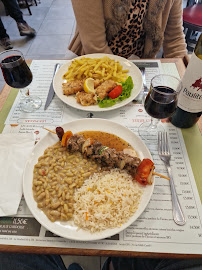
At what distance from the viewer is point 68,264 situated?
2.19m

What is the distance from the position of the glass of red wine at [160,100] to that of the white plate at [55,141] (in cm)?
18

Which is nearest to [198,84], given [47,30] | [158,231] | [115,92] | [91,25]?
[115,92]

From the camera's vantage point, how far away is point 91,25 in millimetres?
2234

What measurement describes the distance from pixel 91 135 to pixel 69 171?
15.4 inches

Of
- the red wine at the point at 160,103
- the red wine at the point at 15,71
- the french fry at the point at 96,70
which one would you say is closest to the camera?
the red wine at the point at 160,103

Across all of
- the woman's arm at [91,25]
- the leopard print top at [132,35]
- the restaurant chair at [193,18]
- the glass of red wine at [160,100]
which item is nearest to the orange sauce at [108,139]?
the glass of red wine at [160,100]

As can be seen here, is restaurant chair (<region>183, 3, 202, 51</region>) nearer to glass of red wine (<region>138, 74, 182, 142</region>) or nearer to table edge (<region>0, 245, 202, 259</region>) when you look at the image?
glass of red wine (<region>138, 74, 182, 142</region>)

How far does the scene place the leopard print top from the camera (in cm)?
231

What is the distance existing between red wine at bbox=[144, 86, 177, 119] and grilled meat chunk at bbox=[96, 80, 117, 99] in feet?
1.71

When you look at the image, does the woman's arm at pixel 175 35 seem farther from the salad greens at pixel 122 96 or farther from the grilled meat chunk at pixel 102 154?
the grilled meat chunk at pixel 102 154

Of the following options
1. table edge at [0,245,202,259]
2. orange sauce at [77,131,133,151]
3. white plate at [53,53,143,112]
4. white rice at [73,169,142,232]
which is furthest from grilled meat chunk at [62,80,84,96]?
table edge at [0,245,202,259]

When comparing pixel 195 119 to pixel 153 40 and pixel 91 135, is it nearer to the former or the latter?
A: pixel 91 135

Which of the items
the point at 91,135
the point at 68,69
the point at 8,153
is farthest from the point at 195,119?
the point at 8,153

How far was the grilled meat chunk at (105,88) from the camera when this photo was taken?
73.3 inches
